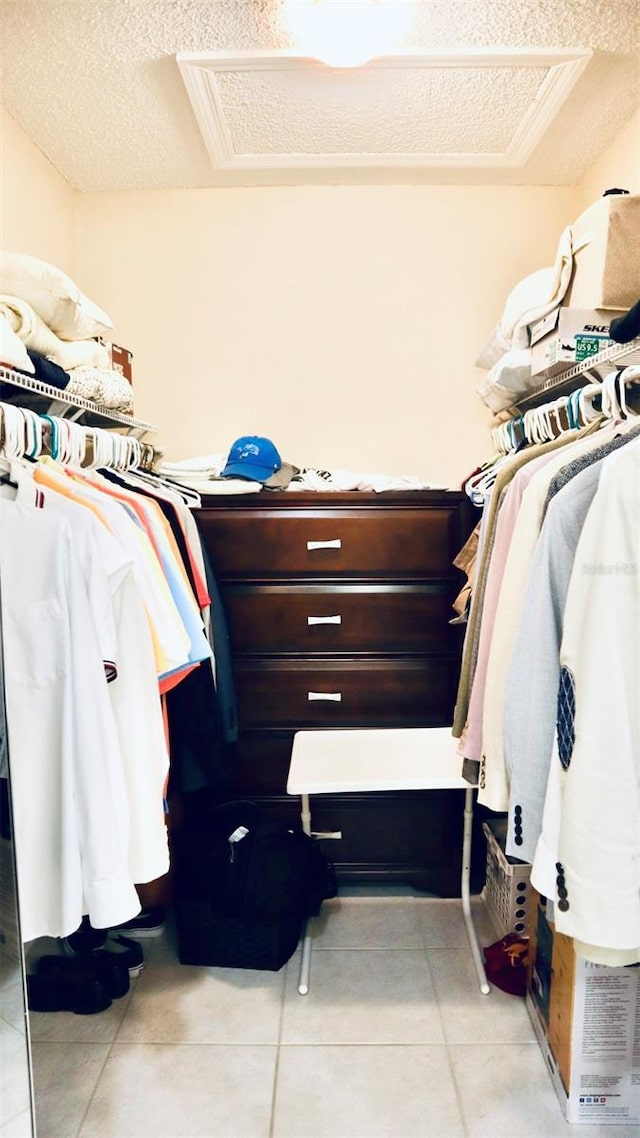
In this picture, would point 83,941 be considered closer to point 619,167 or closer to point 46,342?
point 46,342

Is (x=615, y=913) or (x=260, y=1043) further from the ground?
(x=615, y=913)

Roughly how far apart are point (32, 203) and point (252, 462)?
3.88 ft

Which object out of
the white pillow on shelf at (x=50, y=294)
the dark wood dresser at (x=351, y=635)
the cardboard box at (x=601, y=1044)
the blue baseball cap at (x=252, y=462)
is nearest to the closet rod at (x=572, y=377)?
the dark wood dresser at (x=351, y=635)

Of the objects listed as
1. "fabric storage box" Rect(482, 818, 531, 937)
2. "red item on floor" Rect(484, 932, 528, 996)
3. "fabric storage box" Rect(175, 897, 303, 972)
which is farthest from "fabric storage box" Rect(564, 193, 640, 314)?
"fabric storage box" Rect(175, 897, 303, 972)

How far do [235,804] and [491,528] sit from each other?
4.13 feet

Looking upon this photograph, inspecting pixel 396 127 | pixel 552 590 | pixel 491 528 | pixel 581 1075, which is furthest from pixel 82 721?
pixel 396 127

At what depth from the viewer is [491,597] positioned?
Result: 4.60 feet

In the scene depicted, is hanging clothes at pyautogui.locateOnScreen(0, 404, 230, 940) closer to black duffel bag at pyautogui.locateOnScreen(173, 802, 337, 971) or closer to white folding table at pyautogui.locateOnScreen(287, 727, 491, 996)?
white folding table at pyautogui.locateOnScreen(287, 727, 491, 996)

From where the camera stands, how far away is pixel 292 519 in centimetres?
213

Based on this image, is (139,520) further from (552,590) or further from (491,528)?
(552,590)

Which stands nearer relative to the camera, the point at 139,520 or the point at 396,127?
the point at 139,520

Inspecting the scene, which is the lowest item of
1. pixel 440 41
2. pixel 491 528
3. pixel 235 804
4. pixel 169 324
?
pixel 235 804

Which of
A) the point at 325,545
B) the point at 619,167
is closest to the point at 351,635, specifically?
the point at 325,545

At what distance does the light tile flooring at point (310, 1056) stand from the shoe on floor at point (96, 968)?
43 millimetres
